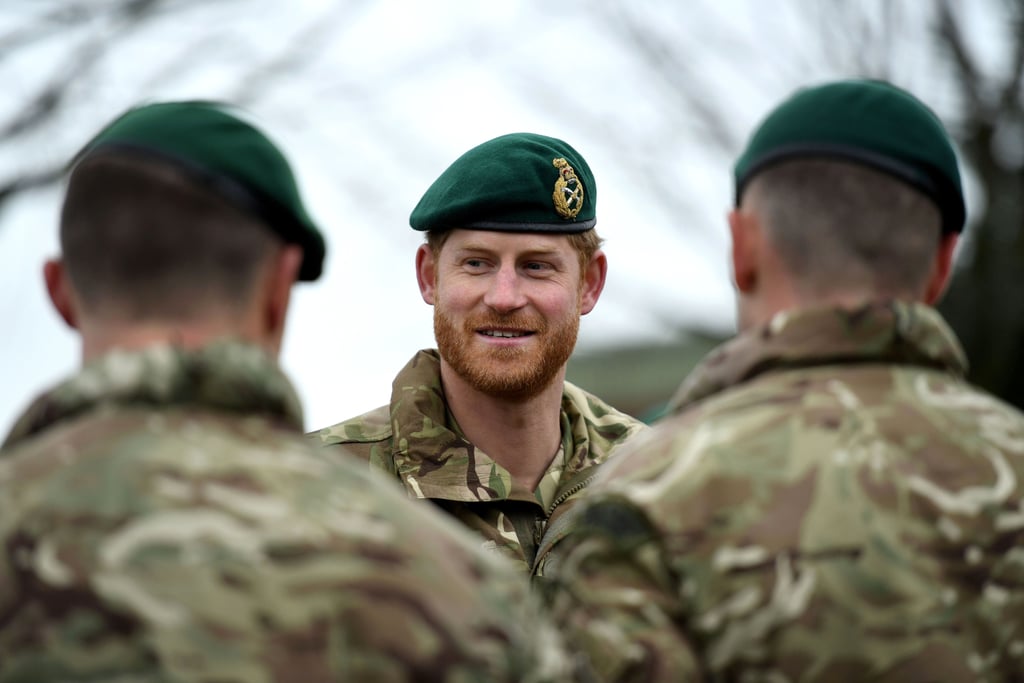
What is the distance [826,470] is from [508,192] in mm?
2016

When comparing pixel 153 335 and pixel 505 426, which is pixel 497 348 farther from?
pixel 153 335

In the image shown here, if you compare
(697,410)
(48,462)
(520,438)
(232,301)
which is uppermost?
(232,301)

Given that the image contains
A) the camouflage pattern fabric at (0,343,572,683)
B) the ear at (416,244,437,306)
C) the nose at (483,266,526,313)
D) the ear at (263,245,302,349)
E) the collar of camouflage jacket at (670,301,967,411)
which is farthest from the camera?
the ear at (416,244,437,306)

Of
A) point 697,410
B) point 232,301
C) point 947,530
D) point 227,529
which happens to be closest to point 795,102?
point 697,410

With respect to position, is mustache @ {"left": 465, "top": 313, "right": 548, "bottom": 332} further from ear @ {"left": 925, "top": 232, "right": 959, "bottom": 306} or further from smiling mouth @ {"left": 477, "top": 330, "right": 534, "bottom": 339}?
ear @ {"left": 925, "top": 232, "right": 959, "bottom": 306}

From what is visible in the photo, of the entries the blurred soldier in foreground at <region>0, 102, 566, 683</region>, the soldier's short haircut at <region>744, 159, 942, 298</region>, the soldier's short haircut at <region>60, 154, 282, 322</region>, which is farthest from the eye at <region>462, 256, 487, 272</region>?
the soldier's short haircut at <region>60, 154, 282, 322</region>

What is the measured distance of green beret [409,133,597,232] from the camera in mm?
4500

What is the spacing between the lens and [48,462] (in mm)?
2330

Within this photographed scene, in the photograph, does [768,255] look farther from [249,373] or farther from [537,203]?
[537,203]

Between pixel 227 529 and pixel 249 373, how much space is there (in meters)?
0.26

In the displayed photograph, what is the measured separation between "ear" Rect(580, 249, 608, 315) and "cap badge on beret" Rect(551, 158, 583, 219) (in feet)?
0.76

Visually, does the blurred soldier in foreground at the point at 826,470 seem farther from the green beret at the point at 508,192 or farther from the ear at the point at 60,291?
the green beret at the point at 508,192

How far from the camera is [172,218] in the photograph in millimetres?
2434

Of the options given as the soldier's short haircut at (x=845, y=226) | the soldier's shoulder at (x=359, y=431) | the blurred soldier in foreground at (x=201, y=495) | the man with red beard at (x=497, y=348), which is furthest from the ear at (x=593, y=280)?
the blurred soldier in foreground at (x=201, y=495)
